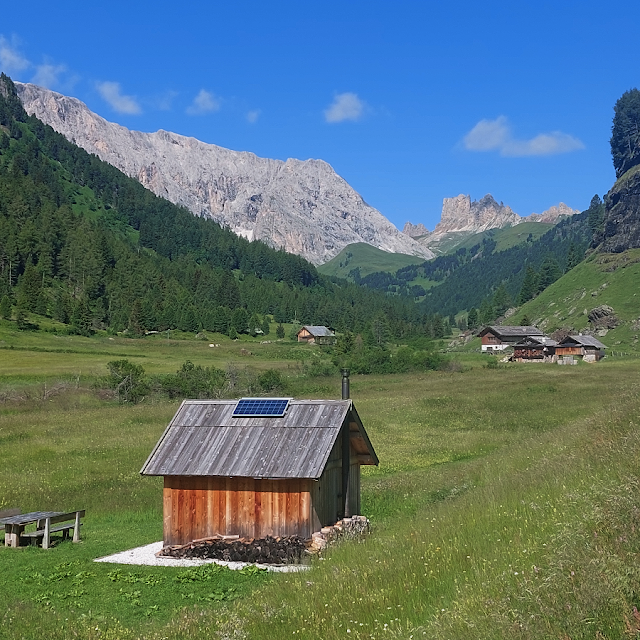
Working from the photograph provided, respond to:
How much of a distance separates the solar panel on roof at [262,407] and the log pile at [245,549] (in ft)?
12.1

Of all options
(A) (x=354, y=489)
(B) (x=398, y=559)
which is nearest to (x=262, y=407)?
(A) (x=354, y=489)

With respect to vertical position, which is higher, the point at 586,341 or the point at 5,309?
the point at 5,309

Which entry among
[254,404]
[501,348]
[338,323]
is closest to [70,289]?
[338,323]

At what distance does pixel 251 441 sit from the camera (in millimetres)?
20734

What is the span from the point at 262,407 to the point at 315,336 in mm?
138084

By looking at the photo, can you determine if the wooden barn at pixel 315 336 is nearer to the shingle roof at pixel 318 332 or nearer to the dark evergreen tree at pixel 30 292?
the shingle roof at pixel 318 332

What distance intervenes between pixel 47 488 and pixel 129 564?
13.3 meters

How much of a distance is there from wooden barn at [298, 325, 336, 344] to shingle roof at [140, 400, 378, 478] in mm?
133291

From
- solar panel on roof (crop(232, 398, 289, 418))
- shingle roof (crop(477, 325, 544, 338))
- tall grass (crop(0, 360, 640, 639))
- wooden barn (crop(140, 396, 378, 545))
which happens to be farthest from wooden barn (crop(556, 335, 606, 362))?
wooden barn (crop(140, 396, 378, 545))

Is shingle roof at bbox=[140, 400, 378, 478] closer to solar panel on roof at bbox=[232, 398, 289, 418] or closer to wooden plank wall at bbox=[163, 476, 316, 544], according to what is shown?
solar panel on roof at bbox=[232, 398, 289, 418]

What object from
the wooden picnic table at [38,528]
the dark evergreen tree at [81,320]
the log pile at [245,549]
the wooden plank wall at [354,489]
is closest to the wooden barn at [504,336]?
the dark evergreen tree at [81,320]

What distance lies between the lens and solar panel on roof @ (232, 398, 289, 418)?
21.5 metres

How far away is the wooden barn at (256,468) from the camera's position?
19.5 m

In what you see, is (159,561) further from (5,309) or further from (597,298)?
(597,298)
